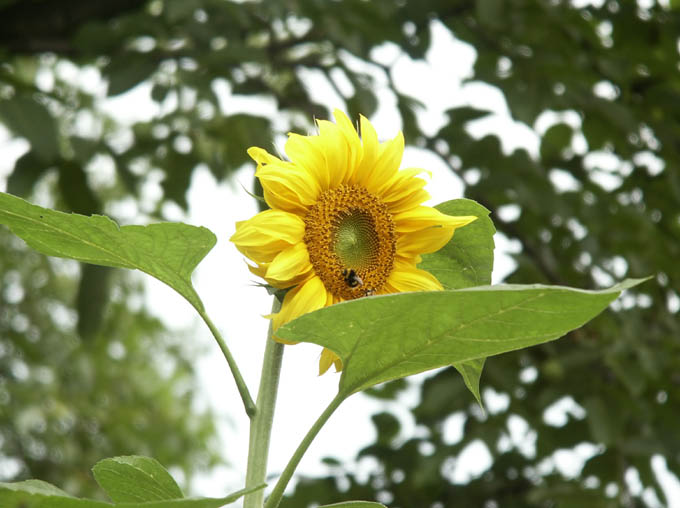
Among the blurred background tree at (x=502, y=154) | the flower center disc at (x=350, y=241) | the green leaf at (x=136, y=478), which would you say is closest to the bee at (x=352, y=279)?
the flower center disc at (x=350, y=241)

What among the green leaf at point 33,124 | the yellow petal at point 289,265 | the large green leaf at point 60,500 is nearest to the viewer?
the large green leaf at point 60,500

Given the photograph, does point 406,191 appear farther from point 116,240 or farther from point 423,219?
point 116,240

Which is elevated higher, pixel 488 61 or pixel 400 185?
pixel 488 61

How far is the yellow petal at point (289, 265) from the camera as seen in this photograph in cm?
44

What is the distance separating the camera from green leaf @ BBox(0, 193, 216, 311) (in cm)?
40

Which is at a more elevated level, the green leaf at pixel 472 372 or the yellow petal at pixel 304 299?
the yellow petal at pixel 304 299

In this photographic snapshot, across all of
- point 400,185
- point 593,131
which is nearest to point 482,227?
point 400,185

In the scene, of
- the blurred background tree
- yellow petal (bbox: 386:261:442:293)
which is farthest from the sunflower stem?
the blurred background tree

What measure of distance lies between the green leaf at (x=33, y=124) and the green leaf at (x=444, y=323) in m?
1.29

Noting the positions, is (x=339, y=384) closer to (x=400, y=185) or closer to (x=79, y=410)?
(x=400, y=185)

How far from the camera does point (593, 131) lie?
1.66 meters

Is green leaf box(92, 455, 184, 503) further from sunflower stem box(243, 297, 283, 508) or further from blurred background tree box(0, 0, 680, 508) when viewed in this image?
blurred background tree box(0, 0, 680, 508)

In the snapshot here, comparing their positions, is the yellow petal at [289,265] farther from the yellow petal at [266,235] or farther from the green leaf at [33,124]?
the green leaf at [33,124]

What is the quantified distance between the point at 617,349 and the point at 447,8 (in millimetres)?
721
